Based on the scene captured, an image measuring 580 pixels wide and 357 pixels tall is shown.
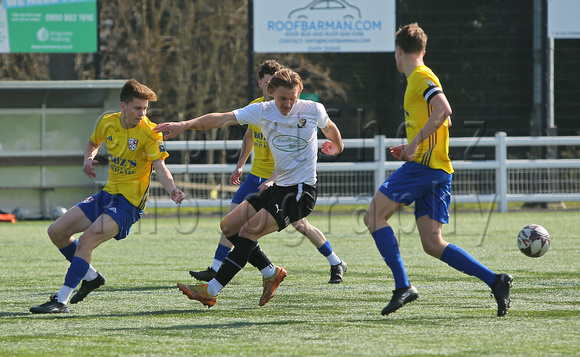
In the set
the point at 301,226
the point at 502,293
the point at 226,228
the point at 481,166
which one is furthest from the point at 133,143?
the point at 481,166

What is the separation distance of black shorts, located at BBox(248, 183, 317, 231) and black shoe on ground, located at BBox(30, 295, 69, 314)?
151cm

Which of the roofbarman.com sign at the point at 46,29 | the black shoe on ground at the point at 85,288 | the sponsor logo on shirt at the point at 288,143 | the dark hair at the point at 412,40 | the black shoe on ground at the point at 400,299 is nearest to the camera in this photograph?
the black shoe on ground at the point at 400,299

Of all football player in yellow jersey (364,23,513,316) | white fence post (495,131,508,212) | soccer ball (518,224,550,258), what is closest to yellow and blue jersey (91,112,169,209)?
football player in yellow jersey (364,23,513,316)

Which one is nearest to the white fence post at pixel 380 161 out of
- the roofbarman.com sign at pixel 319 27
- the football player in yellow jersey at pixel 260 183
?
the roofbarman.com sign at pixel 319 27

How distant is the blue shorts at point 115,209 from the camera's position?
19.1 feet

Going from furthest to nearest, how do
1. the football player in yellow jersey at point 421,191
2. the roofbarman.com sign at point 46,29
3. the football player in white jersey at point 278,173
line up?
1. the roofbarman.com sign at point 46,29
2. the football player in white jersey at point 278,173
3. the football player in yellow jersey at point 421,191

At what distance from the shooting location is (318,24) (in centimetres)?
1614

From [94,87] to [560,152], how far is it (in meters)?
10.1

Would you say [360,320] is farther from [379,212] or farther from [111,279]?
[111,279]

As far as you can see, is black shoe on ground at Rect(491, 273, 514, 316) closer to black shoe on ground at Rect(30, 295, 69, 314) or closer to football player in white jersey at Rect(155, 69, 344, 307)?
football player in white jersey at Rect(155, 69, 344, 307)

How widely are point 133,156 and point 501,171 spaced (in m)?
10.7

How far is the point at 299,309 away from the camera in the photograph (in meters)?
5.54

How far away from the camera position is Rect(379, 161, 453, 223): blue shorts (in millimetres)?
5242

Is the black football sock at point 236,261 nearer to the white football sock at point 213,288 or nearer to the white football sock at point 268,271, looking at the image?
the white football sock at point 213,288
